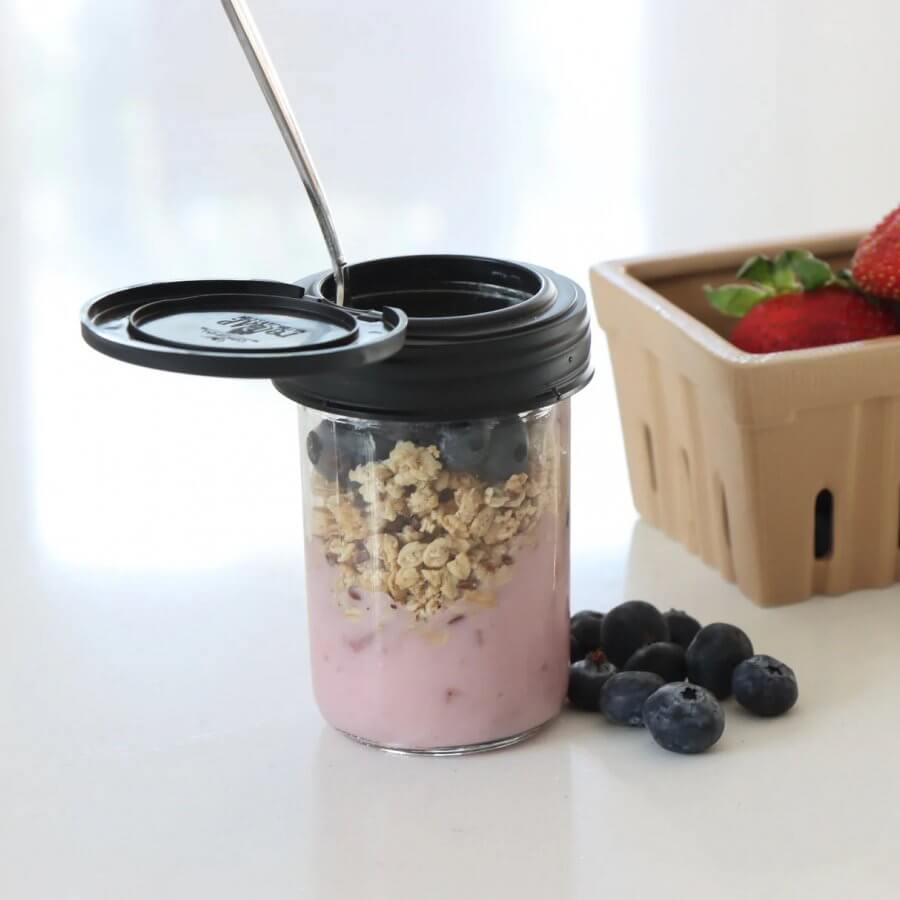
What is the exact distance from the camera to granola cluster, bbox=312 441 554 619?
992 millimetres

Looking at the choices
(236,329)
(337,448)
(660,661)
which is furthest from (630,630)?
(236,329)

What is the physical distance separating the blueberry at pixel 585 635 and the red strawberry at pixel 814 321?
0.82ft

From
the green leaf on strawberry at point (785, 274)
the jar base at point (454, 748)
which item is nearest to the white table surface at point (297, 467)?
the jar base at point (454, 748)

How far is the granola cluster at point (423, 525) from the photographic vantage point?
992mm

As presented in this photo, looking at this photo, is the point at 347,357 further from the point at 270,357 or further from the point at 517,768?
the point at 517,768

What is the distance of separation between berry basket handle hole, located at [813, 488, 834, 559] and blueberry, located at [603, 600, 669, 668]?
18cm

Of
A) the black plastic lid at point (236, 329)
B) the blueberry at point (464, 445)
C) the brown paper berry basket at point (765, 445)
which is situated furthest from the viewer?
the brown paper berry basket at point (765, 445)

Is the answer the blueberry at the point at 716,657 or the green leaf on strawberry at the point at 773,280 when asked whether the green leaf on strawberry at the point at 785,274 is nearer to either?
the green leaf on strawberry at the point at 773,280

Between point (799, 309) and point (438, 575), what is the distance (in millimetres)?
422

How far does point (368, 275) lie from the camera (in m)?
1.07

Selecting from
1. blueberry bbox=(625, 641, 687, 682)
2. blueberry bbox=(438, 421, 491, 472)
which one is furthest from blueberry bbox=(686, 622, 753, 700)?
blueberry bbox=(438, 421, 491, 472)

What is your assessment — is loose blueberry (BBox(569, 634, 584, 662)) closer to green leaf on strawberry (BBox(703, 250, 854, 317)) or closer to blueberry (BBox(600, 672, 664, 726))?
blueberry (BBox(600, 672, 664, 726))

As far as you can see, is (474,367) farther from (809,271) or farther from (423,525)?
(809,271)

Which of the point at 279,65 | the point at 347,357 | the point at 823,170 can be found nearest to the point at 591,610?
the point at 347,357
